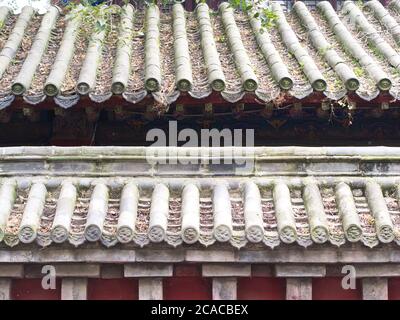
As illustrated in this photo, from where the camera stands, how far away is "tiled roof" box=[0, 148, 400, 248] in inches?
177

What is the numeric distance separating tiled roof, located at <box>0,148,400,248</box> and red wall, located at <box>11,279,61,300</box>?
0.48 metres

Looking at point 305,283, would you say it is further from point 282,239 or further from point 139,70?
point 139,70

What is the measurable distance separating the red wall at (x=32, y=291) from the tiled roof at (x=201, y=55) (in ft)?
5.11

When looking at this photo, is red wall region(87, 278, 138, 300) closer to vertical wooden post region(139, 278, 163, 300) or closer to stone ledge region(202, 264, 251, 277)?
vertical wooden post region(139, 278, 163, 300)

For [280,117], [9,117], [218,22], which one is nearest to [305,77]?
[280,117]

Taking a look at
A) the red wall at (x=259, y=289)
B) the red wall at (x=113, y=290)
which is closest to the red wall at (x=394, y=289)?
the red wall at (x=259, y=289)

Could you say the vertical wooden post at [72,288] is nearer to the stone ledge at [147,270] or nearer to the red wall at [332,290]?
the stone ledge at [147,270]

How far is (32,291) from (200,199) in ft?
4.55

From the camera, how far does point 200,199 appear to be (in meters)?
5.07

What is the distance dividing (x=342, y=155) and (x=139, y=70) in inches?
83.5

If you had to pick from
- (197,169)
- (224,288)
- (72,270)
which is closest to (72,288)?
(72,270)
